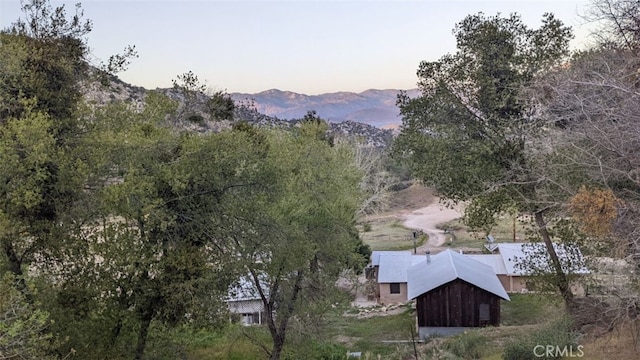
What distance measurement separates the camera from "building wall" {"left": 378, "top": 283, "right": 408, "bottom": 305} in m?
27.0

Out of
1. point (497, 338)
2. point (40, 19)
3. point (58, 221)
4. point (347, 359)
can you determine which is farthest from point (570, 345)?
point (40, 19)

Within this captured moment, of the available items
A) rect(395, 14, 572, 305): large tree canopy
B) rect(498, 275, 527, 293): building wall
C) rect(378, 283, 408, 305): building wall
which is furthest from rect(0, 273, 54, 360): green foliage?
rect(498, 275, 527, 293): building wall

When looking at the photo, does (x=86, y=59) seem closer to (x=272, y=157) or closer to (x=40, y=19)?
(x=40, y=19)

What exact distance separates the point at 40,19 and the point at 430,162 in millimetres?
9840

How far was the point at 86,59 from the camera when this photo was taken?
32.3 ft

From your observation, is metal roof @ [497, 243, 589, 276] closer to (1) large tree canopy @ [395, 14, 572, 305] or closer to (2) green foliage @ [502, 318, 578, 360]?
(1) large tree canopy @ [395, 14, 572, 305]

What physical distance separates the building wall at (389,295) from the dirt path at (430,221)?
32.4ft

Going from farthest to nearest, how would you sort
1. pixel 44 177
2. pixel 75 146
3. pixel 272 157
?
pixel 272 157 → pixel 75 146 → pixel 44 177

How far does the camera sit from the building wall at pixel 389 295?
2703 centimetres

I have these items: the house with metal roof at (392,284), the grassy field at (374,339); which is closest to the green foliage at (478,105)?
the grassy field at (374,339)

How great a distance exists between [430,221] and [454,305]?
28.9 m

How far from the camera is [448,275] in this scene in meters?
21.6

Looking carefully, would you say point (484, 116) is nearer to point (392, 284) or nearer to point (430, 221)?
point (392, 284)

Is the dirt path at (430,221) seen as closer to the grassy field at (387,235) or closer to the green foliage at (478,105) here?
the grassy field at (387,235)
